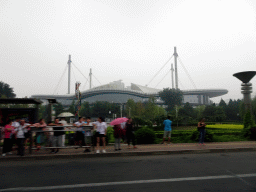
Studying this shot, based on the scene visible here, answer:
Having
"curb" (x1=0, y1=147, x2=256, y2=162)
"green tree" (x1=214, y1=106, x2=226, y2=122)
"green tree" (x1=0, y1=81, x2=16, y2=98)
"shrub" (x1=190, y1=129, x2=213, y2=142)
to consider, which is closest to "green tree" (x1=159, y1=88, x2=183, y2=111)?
"green tree" (x1=214, y1=106, x2=226, y2=122)

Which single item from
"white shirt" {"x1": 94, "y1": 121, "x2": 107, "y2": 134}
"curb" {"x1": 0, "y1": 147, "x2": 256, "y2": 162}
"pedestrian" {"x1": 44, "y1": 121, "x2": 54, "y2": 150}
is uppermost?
"white shirt" {"x1": 94, "y1": 121, "x2": 107, "y2": 134}

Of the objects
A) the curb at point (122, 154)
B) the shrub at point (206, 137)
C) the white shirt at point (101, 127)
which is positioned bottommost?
the curb at point (122, 154)

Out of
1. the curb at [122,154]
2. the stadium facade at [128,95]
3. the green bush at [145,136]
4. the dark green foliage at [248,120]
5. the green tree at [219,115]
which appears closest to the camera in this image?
the curb at [122,154]

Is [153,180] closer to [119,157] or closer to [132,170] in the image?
[132,170]

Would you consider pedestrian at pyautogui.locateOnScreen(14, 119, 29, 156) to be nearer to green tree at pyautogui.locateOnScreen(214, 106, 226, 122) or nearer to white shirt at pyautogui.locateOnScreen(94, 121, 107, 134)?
white shirt at pyautogui.locateOnScreen(94, 121, 107, 134)

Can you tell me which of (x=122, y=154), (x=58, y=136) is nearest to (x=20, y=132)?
(x=58, y=136)

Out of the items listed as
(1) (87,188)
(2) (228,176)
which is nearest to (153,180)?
(1) (87,188)

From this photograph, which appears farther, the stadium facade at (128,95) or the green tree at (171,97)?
the stadium facade at (128,95)

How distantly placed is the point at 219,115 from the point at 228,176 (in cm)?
5479

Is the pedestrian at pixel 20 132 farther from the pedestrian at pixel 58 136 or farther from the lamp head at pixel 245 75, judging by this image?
the lamp head at pixel 245 75

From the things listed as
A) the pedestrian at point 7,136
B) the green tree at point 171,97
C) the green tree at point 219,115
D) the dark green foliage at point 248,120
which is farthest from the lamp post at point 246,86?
the green tree at point 171,97

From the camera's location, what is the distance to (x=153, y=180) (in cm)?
529

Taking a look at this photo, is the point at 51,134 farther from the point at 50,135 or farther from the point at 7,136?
the point at 7,136

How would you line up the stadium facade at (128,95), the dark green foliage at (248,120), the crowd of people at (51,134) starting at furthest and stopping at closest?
the stadium facade at (128,95), the dark green foliage at (248,120), the crowd of people at (51,134)
